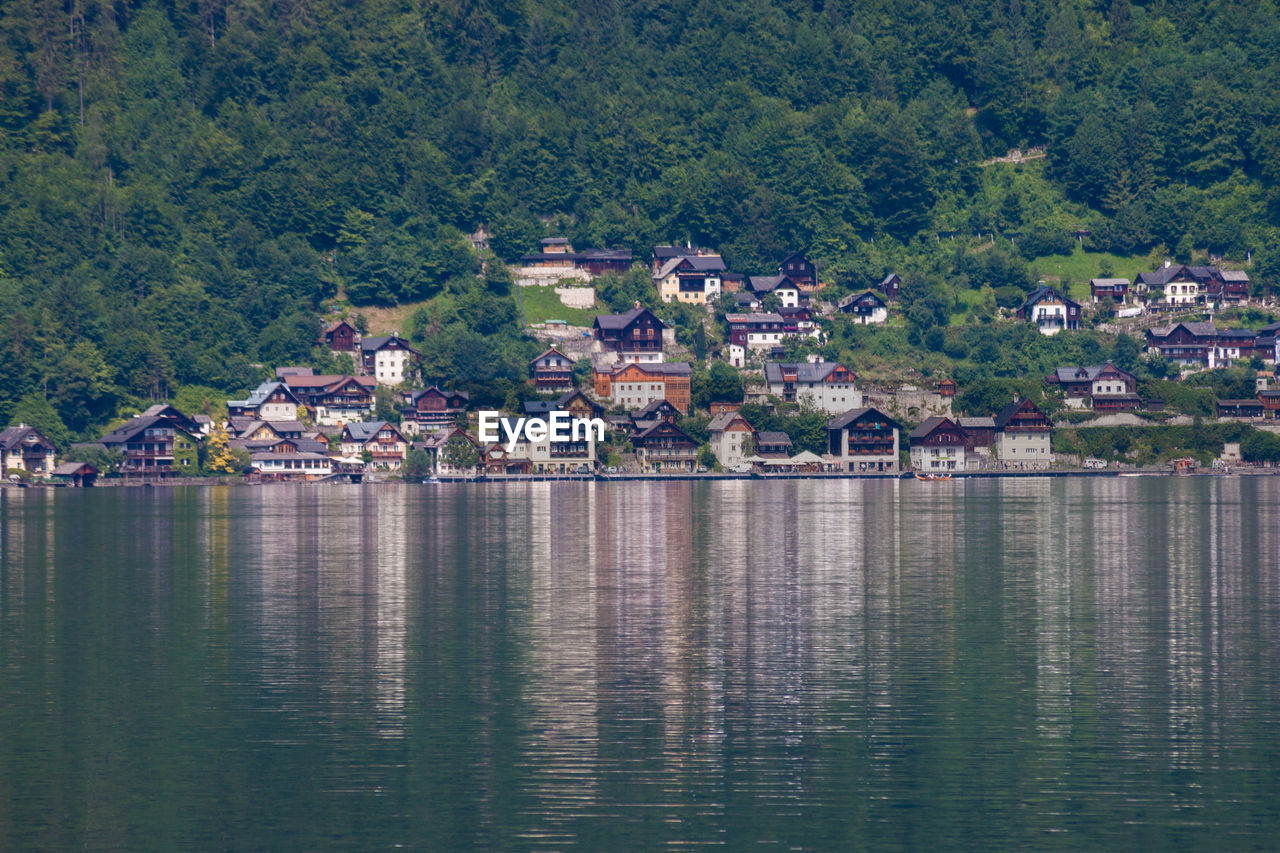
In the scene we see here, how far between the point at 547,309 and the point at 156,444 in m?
42.2

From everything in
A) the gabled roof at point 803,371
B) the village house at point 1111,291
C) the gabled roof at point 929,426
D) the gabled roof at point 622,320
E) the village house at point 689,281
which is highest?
the village house at point 689,281

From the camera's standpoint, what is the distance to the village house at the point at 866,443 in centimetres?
12138

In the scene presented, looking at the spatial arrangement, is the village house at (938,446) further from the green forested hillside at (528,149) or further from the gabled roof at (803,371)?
the green forested hillside at (528,149)

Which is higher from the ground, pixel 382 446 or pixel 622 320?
pixel 622 320

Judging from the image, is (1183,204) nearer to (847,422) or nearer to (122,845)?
(847,422)

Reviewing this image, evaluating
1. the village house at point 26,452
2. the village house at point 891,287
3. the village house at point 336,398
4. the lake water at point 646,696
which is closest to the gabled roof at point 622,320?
the village house at point 336,398

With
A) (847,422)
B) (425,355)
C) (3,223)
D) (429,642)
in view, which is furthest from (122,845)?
(3,223)

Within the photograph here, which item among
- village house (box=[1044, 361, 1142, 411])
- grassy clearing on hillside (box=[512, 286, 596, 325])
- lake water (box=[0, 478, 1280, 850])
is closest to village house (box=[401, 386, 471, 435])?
grassy clearing on hillside (box=[512, 286, 596, 325])

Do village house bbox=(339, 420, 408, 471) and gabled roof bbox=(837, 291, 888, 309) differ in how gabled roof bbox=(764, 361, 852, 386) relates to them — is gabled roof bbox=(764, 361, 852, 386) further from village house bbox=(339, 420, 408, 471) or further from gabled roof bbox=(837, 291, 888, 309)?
village house bbox=(339, 420, 408, 471)

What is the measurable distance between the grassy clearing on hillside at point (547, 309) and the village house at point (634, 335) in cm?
669

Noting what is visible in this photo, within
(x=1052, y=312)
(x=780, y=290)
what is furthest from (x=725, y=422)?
(x=1052, y=312)

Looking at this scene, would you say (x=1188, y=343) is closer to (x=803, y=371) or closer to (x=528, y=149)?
(x=803, y=371)

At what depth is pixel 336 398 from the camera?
130875 millimetres

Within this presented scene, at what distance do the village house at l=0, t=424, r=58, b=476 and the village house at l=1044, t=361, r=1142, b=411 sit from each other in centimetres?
8056
